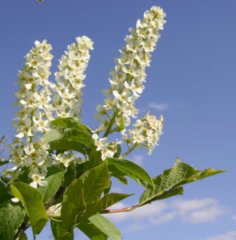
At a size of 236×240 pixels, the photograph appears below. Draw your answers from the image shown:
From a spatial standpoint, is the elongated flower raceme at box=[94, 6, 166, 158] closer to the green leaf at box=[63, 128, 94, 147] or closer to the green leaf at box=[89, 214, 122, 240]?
the green leaf at box=[63, 128, 94, 147]

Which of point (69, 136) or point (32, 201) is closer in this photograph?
point (32, 201)

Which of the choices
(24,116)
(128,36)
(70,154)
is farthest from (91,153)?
(128,36)

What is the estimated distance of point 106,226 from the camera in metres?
1.59

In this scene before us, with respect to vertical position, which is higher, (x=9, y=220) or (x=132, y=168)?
(x=132, y=168)

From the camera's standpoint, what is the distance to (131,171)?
1687mm

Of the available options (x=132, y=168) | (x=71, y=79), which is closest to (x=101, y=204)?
(x=132, y=168)

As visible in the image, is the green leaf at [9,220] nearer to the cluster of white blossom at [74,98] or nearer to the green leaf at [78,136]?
the cluster of white blossom at [74,98]

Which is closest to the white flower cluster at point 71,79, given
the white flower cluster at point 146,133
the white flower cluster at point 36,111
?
the white flower cluster at point 36,111

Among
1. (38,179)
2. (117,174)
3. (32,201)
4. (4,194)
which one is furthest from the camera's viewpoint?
(117,174)

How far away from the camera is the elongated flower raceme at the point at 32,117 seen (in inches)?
62.2

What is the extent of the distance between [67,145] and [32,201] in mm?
414

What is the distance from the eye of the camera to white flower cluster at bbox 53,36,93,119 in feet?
5.96

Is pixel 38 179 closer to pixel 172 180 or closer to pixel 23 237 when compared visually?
pixel 23 237

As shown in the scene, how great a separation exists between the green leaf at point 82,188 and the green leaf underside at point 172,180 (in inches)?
14.3
